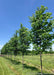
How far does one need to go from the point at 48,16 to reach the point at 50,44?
11.5ft

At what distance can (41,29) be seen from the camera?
895cm

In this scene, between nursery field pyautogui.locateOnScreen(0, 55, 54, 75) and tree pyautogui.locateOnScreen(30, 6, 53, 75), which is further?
nursery field pyautogui.locateOnScreen(0, 55, 54, 75)

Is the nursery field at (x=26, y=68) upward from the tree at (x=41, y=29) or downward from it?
downward

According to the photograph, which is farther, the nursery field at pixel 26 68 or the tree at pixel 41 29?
the nursery field at pixel 26 68

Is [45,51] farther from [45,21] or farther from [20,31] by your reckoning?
[20,31]

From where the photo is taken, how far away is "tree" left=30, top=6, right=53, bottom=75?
28.5 ft

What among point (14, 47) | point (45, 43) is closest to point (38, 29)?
point (45, 43)

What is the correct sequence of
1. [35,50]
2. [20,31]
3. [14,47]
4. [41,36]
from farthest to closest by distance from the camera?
[14,47], [20,31], [35,50], [41,36]

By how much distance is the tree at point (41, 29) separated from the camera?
868cm

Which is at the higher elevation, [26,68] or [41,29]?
[41,29]

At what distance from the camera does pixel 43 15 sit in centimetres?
962

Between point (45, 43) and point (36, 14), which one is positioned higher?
point (36, 14)

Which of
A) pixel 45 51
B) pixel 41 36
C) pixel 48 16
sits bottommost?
pixel 45 51

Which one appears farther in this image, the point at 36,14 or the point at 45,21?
the point at 36,14
